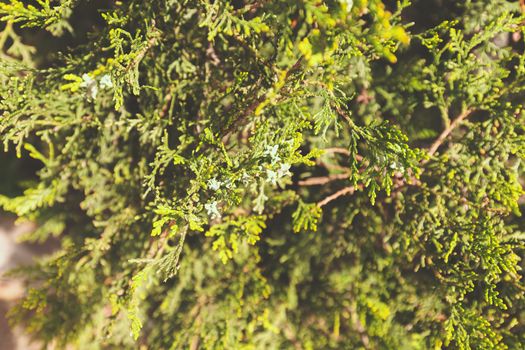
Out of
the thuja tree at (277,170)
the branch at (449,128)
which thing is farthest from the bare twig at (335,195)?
the branch at (449,128)

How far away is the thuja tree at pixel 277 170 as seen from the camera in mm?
2008

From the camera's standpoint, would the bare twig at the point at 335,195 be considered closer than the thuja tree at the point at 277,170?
No

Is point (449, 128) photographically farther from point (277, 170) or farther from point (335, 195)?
point (277, 170)

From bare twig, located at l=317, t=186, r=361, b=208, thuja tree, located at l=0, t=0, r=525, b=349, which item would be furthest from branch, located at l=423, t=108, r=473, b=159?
bare twig, located at l=317, t=186, r=361, b=208

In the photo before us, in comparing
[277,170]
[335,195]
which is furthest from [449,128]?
[277,170]

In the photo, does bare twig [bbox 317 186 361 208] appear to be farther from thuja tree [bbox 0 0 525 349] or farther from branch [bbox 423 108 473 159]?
branch [bbox 423 108 473 159]

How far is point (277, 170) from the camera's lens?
2.03m

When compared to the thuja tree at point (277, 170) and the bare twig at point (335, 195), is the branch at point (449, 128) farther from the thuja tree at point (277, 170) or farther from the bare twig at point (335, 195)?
the bare twig at point (335, 195)

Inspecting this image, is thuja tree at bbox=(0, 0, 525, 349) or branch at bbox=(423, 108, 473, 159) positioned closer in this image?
thuja tree at bbox=(0, 0, 525, 349)

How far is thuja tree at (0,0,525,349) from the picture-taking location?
79.0 inches

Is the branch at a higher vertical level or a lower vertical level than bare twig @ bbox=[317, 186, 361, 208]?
higher

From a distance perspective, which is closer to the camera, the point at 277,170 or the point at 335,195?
the point at 277,170

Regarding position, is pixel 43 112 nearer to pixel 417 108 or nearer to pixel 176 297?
pixel 176 297

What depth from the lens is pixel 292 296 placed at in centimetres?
305
